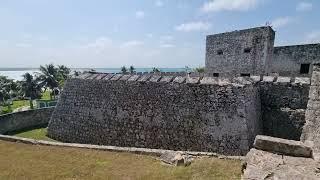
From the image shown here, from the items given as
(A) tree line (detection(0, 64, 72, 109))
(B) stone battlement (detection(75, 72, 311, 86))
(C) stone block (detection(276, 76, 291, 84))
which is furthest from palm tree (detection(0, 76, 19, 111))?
(C) stone block (detection(276, 76, 291, 84))

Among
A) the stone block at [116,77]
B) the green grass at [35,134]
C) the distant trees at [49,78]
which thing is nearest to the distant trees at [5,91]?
the distant trees at [49,78]

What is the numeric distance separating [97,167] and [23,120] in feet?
40.7

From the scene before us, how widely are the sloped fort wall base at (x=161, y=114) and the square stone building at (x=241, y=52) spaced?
833cm

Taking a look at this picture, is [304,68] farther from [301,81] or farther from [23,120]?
[23,120]

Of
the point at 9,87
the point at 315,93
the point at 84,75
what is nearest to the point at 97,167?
the point at 315,93

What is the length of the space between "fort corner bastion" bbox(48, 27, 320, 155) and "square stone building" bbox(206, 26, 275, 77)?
723 centimetres

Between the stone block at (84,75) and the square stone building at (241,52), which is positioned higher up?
the square stone building at (241,52)

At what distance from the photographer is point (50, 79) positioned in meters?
55.9

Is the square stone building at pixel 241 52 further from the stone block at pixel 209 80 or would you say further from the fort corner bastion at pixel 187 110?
the stone block at pixel 209 80

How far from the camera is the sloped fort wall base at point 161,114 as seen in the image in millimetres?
10508

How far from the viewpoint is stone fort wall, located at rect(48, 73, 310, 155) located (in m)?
10.5

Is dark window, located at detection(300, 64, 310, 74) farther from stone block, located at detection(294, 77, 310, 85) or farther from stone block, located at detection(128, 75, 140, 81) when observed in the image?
stone block, located at detection(128, 75, 140, 81)

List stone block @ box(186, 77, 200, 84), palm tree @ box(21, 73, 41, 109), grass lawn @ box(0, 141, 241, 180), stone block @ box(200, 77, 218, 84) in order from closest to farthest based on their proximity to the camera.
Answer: grass lawn @ box(0, 141, 241, 180) < stone block @ box(200, 77, 218, 84) < stone block @ box(186, 77, 200, 84) < palm tree @ box(21, 73, 41, 109)

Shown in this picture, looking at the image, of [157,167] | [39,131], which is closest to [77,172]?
[157,167]
